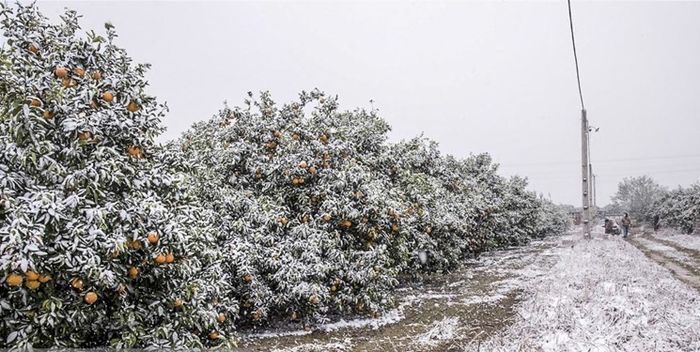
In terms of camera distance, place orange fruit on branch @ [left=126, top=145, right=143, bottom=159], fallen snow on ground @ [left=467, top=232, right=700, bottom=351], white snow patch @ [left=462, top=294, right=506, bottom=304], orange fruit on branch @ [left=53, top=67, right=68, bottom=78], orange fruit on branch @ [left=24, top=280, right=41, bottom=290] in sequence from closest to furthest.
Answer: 1. orange fruit on branch @ [left=24, top=280, right=41, bottom=290]
2. orange fruit on branch @ [left=53, top=67, right=68, bottom=78]
3. orange fruit on branch @ [left=126, top=145, right=143, bottom=159]
4. fallen snow on ground @ [left=467, top=232, right=700, bottom=351]
5. white snow patch @ [left=462, top=294, right=506, bottom=304]

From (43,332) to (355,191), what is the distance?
4.96 meters

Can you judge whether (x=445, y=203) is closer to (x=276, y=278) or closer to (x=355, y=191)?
(x=355, y=191)

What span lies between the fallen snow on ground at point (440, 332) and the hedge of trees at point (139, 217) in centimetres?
119

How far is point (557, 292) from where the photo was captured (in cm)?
750

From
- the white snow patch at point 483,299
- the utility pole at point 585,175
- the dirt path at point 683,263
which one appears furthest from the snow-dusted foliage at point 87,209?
the utility pole at point 585,175

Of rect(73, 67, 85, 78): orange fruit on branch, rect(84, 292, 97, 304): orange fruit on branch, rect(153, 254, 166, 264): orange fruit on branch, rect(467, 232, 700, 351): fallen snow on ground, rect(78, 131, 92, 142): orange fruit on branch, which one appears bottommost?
rect(467, 232, 700, 351): fallen snow on ground

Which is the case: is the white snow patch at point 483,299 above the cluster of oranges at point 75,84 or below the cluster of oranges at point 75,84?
below

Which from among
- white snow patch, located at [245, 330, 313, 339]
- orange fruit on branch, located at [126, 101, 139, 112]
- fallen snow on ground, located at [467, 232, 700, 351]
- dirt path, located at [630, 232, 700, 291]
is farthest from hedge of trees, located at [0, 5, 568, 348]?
dirt path, located at [630, 232, 700, 291]

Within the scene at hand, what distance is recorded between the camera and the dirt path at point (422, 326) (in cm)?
587

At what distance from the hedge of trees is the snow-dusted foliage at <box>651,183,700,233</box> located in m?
25.7

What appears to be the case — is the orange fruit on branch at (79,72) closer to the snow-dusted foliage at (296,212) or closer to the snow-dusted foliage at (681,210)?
the snow-dusted foliage at (296,212)

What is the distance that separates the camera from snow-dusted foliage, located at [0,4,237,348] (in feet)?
11.1

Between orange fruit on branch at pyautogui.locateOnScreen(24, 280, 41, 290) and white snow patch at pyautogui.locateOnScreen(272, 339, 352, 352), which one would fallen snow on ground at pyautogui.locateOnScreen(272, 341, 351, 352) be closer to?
white snow patch at pyautogui.locateOnScreen(272, 339, 352, 352)

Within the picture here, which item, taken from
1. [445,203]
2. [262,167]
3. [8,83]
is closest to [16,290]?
[8,83]
